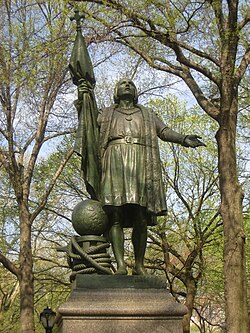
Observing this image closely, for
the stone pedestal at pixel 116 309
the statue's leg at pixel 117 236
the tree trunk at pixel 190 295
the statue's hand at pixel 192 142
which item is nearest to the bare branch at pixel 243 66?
the statue's hand at pixel 192 142

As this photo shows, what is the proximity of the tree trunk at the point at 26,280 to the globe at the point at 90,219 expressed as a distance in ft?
29.8

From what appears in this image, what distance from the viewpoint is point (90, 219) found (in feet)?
17.9

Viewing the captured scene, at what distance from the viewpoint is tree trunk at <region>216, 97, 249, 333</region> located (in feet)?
35.0

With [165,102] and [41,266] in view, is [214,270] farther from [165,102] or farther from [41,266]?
[41,266]

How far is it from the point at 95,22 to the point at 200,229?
9.13 meters

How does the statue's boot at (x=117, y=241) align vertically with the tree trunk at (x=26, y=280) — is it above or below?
above

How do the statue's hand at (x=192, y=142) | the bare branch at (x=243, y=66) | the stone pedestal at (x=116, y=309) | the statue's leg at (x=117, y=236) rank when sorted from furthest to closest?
→ the bare branch at (x=243, y=66) < the statue's hand at (x=192, y=142) < the statue's leg at (x=117, y=236) < the stone pedestal at (x=116, y=309)

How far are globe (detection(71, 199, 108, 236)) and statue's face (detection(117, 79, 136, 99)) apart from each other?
52.2 inches

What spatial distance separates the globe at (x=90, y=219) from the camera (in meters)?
5.45

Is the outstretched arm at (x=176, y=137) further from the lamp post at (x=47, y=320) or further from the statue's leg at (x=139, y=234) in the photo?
the lamp post at (x=47, y=320)

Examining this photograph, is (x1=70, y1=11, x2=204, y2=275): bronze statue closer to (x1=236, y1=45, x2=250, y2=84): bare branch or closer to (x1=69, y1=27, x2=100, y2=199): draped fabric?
(x1=69, y1=27, x2=100, y2=199): draped fabric

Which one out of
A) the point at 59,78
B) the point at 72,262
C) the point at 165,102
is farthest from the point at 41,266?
the point at 72,262

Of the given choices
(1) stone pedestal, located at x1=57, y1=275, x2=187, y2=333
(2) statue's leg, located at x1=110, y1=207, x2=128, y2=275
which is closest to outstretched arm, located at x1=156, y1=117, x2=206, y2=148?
(2) statue's leg, located at x1=110, y1=207, x2=128, y2=275

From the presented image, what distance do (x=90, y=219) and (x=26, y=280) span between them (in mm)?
9427
